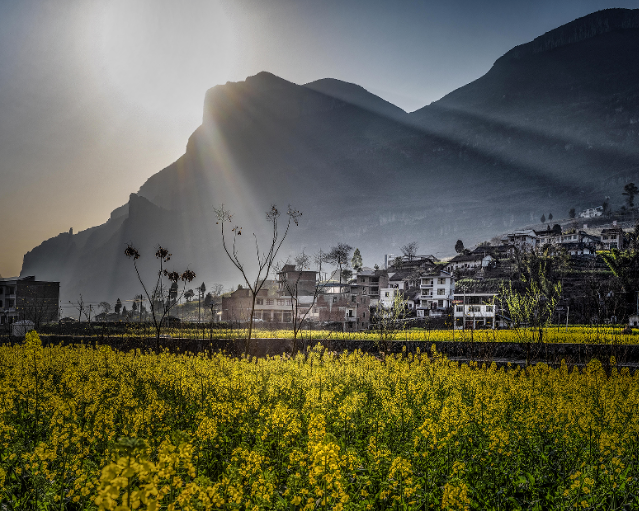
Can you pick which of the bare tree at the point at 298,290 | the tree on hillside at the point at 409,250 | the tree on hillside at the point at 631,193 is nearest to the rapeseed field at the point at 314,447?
the bare tree at the point at 298,290

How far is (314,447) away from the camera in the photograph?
3.74 metres

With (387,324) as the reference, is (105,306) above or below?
below

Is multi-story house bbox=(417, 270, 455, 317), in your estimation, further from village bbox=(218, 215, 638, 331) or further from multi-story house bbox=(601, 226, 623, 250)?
multi-story house bbox=(601, 226, 623, 250)

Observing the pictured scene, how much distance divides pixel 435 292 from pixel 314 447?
6621 centimetres

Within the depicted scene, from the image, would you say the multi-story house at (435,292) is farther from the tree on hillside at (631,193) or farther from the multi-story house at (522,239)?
the tree on hillside at (631,193)

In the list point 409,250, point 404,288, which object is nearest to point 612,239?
point 409,250

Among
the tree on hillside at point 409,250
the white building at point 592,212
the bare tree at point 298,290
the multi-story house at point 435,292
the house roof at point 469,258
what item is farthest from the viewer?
the white building at point 592,212

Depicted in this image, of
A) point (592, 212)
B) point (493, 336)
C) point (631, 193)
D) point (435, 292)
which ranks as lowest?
point (493, 336)

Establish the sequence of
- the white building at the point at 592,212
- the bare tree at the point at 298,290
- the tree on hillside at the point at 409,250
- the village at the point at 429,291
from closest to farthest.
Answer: the bare tree at the point at 298,290, the village at the point at 429,291, the tree on hillside at the point at 409,250, the white building at the point at 592,212

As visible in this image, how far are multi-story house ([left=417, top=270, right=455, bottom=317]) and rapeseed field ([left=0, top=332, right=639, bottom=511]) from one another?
184 feet

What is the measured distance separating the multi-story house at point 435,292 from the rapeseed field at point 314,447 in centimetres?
5606

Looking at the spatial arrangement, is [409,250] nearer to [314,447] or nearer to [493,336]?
[493,336]

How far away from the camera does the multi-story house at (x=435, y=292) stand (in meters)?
65.4

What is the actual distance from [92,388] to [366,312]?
166ft
